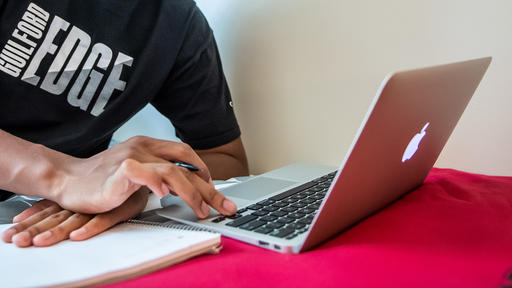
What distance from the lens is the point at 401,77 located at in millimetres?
421

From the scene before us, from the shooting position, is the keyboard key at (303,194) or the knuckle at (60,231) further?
the keyboard key at (303,194)

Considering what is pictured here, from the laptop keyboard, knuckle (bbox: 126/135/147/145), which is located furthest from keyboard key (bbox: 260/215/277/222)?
knuckle (bbox: 126/135/147/145)

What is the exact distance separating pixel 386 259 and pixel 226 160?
2.48 feet

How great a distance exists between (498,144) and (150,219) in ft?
2.42

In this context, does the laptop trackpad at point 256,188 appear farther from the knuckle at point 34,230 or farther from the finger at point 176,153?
the knuckle at point 34,230

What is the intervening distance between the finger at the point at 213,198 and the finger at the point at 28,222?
20cm

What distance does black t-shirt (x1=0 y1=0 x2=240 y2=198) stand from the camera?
37.1 inches

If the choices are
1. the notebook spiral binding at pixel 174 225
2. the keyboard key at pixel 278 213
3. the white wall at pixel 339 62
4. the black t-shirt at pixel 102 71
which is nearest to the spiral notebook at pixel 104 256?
the notebook spiral binding at pixel 174 225

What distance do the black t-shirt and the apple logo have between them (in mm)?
634

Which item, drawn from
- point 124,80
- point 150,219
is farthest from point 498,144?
point 124,80

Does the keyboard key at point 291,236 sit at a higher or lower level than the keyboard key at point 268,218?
higher

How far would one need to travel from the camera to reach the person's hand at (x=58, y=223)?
523 millimetres

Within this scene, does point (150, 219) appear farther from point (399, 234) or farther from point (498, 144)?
point (498, 144)

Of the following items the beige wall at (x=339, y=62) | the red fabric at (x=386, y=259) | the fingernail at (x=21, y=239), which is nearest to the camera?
the red fabric at (x=386, y=259)
